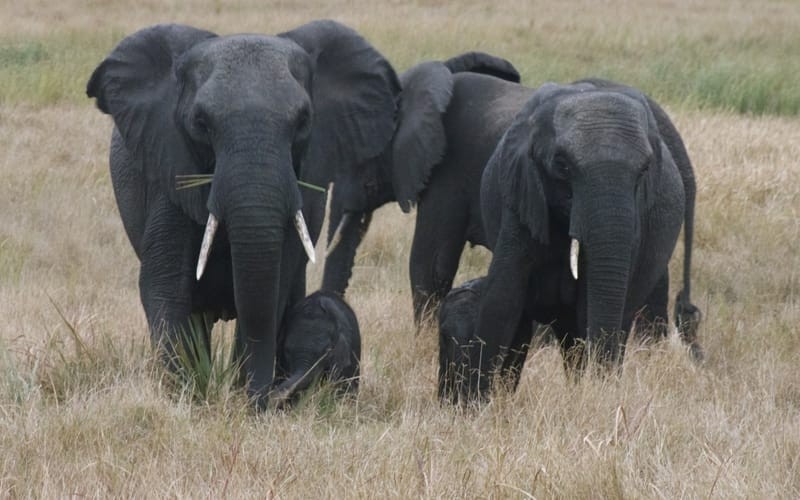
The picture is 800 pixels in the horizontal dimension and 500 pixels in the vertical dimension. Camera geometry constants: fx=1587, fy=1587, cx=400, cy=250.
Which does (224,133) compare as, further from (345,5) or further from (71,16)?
(345,5)

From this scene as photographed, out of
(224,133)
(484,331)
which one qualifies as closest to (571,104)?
(484,331)

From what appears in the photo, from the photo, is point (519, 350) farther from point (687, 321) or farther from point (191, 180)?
point (191, 180)

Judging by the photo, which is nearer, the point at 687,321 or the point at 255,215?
the point at 255,215

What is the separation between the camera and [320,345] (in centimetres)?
643

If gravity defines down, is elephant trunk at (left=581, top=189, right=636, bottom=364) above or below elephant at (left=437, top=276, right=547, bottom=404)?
above

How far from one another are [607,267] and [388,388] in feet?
3.83

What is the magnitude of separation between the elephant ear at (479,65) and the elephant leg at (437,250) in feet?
3.55

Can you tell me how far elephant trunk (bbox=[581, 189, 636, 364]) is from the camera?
5891 millimetres

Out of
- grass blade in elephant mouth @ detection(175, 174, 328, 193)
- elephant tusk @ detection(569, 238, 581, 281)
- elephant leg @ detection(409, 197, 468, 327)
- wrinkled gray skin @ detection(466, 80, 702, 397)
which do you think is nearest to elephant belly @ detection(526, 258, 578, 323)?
wrinkled gray skin @ detection(466, 80, 702, 397)

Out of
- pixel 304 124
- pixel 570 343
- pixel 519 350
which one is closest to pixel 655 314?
pixel 570 343

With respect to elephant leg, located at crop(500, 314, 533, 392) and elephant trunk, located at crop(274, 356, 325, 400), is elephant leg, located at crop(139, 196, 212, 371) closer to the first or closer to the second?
elephant trunk, located at crop(274, 356, 325, 400)

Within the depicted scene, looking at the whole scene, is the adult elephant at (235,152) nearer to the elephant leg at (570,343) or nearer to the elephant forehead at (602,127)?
the elephant forehead at (602,127)

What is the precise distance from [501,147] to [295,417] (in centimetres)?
161

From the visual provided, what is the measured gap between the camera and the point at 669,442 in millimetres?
5250
